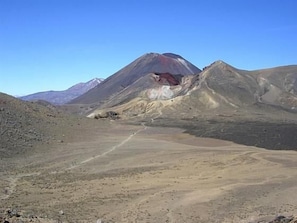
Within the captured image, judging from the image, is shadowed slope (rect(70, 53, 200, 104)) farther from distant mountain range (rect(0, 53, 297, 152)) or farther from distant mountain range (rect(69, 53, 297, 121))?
distant mountain range (rect(69, 53, 297, 121))

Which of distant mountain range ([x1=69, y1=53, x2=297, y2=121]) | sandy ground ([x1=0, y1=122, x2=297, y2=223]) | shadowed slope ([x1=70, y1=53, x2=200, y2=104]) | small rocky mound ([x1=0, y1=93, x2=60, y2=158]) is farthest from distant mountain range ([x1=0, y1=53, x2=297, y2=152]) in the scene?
shadowed slope ([x1=70, y1=53, x2=200, y2=104])

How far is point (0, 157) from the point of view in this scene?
37094 mm

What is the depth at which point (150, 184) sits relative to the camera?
28.9 metres

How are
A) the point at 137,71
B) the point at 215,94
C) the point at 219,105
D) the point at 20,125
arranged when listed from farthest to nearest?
1. the point at 137,71
2. the point at 215,94
3. the point at 219,105
4. the point at 20,125

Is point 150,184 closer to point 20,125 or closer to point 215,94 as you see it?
point 20,125

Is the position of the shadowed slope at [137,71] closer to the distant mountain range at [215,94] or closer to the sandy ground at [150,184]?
the distant mountain range at [215,94]

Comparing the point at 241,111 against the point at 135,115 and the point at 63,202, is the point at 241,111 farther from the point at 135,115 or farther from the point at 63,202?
the point at 63,202

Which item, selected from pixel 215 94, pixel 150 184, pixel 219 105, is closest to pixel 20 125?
pixel 150 184

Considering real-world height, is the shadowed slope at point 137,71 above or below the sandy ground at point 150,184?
above

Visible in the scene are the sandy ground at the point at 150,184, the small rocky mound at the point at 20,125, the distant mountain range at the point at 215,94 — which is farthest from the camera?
the distant mountain range at the point at 215,94

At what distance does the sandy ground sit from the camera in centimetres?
2198

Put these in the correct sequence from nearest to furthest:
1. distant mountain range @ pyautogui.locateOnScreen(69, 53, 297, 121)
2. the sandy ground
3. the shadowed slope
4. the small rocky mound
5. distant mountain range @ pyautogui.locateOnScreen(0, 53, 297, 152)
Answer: the sandy ground < the small rocky mound < distant mountain range @ pyautogui.locateOnScreen(0, 53, 297, 152) < distant mountain range @ pyautogui.locateOnScreen(69, 53, 297, 121) < the shadowed slope

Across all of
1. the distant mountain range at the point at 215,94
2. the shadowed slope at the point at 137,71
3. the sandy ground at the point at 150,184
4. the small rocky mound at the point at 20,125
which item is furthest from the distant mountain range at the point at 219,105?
the shadowed slope at the point at 137,71

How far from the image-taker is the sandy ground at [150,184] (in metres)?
22.0
